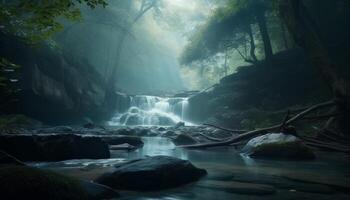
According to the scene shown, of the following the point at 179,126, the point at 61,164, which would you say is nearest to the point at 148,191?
the point at 61,164

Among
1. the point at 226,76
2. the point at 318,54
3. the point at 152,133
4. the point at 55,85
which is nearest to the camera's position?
the point at 318,54

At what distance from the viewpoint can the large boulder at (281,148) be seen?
8312 millimetres

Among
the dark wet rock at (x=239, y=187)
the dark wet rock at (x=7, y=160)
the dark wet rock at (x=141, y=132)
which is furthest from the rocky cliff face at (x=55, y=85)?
the dark wet rock at (x=239, y=187)

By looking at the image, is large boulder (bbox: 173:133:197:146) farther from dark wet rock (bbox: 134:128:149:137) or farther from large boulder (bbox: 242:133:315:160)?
dark wet rock (bbox: 134:128:149:137)

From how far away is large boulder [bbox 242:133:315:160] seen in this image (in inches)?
327

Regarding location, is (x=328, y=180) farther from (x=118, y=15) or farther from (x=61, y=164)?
(x=118, y=15)

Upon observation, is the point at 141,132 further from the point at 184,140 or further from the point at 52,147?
the point at 52,147

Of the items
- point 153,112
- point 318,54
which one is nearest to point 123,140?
point 318,54

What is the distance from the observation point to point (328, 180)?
527cm

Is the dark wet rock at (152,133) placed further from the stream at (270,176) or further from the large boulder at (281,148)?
the stream at (270,176)

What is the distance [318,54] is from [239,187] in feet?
20.8

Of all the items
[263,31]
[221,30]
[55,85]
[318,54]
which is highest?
[221,30]

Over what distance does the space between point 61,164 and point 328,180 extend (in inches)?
193

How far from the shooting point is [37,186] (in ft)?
10.9
